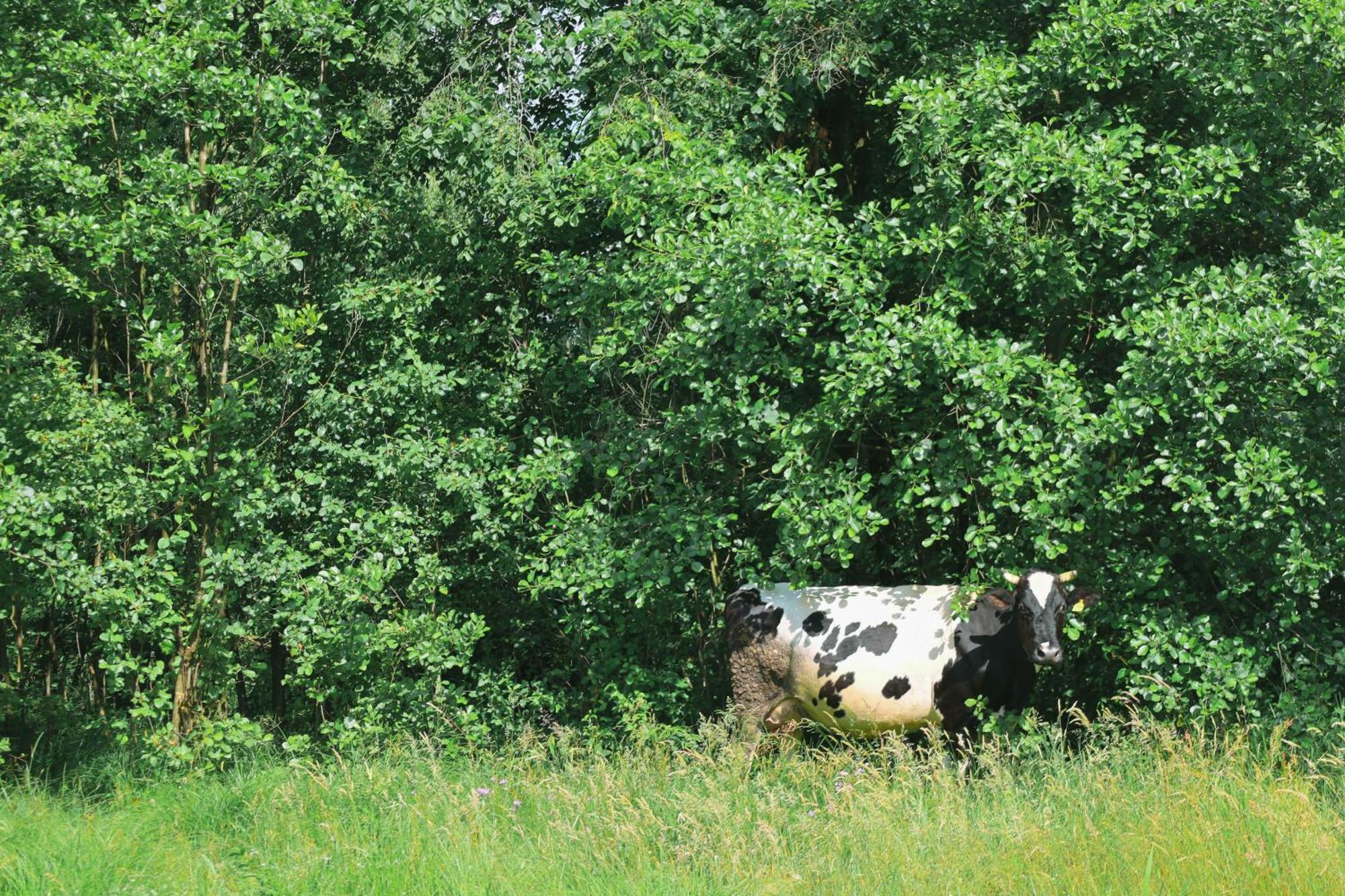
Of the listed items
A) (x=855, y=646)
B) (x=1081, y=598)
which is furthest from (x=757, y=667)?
(x=1081, y=598)

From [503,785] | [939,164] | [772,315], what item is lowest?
[503,785]

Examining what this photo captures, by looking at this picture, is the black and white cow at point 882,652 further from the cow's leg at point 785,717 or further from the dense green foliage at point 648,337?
the dense green foliage at point 648,337

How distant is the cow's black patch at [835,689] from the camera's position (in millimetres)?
8469

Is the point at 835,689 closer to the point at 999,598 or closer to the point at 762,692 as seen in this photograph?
the point at 762,692

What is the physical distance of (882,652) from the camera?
27.7 ft

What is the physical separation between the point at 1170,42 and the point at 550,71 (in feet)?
16.2

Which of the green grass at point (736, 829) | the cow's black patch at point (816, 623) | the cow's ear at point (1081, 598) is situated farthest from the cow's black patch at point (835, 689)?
the cow's ear at point (1081, 598)

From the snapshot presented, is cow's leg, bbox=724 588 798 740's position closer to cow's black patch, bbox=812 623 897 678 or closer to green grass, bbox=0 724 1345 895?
cow's black patch, bbox=812 623 897 678

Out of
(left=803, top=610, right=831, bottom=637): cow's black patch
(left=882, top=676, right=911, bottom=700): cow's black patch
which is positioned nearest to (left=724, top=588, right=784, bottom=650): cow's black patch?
(left=803, top=610, right=831, bottom=637): cow's black patch

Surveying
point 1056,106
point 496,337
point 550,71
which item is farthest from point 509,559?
point 1056,106

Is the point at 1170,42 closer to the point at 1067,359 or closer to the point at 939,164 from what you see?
the point at 939,164

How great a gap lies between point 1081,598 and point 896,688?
1373 millimetres

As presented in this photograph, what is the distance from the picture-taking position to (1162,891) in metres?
5.12

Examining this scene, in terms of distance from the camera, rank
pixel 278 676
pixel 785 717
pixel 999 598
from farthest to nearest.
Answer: pixel 278 676 < pixel 785 717 < pixel 999 598
